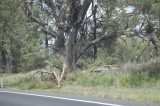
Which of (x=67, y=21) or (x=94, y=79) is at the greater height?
(x=67, y=21)

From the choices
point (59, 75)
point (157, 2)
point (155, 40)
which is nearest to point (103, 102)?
point (157, 2)

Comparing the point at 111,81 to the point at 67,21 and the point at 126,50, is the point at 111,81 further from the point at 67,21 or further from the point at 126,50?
the point at 126,50

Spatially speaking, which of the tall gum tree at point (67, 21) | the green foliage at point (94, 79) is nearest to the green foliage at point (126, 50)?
the tall gum tree at point (67, 21)

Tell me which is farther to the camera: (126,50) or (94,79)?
(126,50)

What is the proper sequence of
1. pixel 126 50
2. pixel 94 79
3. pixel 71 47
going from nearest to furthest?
pixel 94 79
pixel 71 47
pixel 126 50

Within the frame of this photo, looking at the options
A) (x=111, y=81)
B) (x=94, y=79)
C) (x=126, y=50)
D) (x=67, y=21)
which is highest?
(x=67, y=21)

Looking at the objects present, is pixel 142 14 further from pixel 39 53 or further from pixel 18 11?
pixel 39 53

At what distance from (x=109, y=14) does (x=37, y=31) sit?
8980 millimetres

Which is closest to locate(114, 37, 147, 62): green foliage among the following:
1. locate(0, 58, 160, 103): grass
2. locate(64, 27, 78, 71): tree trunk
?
locate(64, 27, 78, 71): tree trunk

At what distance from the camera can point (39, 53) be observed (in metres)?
52.6

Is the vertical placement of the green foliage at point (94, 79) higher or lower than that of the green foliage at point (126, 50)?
lower

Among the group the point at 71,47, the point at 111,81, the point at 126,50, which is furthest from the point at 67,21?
the point at 111,81

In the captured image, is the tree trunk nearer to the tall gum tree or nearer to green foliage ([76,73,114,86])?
the tall gum tree

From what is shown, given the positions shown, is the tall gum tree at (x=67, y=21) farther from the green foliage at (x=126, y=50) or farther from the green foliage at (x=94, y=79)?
the green foliage at (x=94, y=79)
